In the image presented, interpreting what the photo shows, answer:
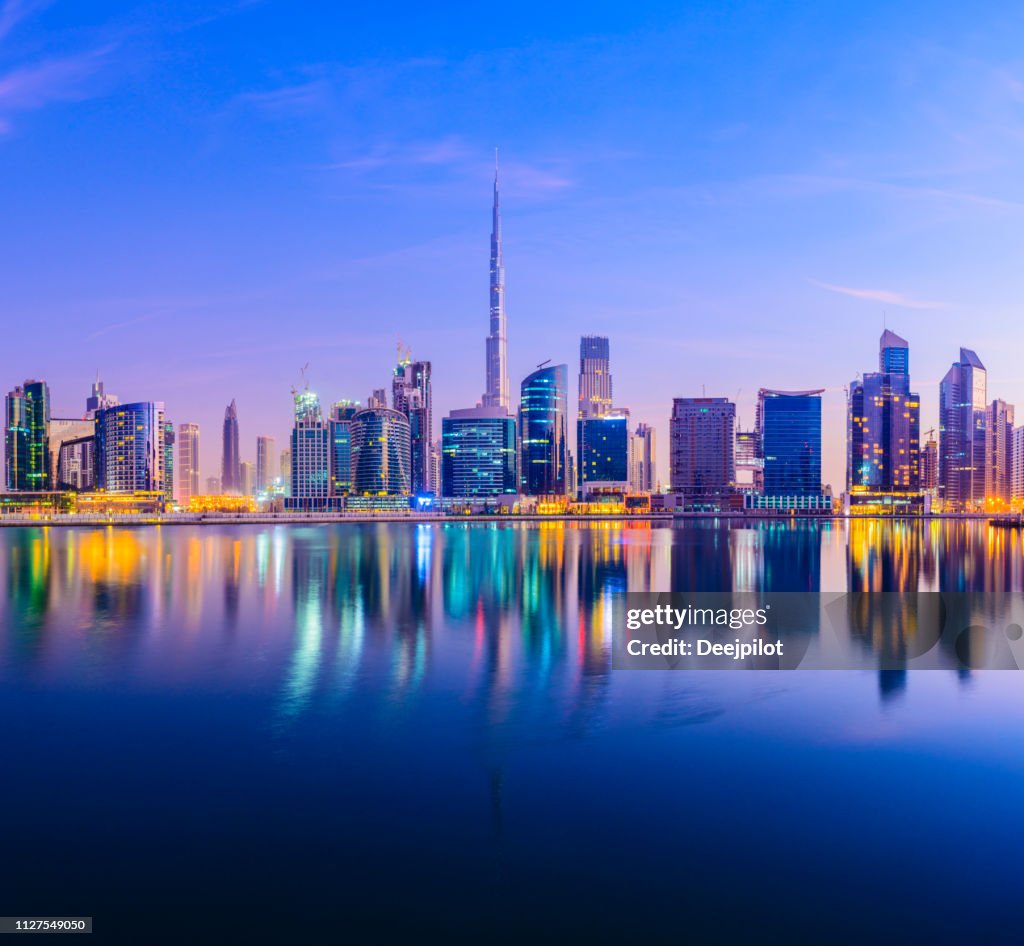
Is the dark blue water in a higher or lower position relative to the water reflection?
higher

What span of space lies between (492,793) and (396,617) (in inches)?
958

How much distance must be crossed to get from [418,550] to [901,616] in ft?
206

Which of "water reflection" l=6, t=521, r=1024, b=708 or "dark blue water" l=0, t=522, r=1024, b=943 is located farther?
"water reflection" l=6, t=521, r=1024, b=708

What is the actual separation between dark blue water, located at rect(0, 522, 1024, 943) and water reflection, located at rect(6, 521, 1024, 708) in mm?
307

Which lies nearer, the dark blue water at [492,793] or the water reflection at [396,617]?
the dark blue water at [492,793]

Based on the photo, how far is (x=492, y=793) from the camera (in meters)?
15.6

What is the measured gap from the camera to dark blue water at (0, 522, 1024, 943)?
11391 millimetres

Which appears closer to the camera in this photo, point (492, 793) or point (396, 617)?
point (492, 793)

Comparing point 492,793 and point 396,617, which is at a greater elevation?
point 492,793

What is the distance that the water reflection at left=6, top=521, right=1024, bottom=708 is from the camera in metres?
25.1

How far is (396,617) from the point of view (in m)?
39.4

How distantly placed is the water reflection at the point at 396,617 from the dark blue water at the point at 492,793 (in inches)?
12.1

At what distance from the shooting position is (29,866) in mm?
12430

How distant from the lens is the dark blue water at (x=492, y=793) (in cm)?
1139
